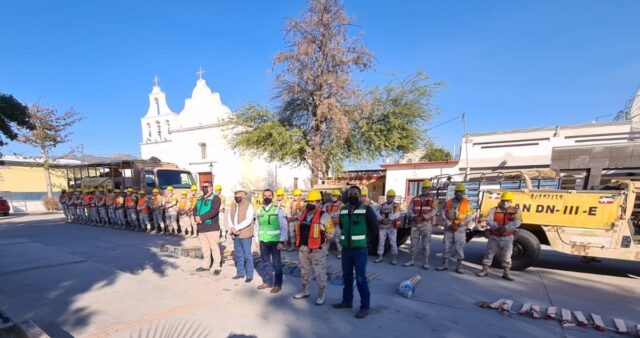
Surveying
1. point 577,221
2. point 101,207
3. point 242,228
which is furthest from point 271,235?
point 101,207

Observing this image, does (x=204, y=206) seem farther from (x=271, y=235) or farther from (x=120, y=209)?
(x=120, y=209)

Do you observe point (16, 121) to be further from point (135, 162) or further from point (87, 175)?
point (87, 175)

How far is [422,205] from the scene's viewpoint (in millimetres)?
7051

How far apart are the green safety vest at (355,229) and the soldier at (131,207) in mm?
10904

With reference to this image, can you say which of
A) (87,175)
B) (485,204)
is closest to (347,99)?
(485,204)

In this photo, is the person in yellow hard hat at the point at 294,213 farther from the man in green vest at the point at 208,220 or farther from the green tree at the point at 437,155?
the green tree at the point at 437,155

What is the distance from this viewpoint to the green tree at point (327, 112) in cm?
1399

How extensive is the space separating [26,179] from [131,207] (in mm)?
21913

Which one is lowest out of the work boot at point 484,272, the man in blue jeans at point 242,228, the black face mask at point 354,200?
the work boot at point 484,272

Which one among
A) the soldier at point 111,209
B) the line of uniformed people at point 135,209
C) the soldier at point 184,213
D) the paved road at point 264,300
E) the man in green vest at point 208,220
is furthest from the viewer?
→ the soldier at point 111,209

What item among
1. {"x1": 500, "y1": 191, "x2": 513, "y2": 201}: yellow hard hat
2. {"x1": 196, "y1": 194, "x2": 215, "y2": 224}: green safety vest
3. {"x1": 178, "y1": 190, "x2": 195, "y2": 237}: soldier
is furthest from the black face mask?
{"x1": 178, "y1": 190, "x2": 195, "y2": 237}: soldier

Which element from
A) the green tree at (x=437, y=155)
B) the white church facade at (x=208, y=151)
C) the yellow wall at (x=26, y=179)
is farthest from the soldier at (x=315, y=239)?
the yellow wall at (x=26, y=179)

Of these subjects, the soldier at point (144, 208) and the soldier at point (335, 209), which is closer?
the soldier at point (335, 209)

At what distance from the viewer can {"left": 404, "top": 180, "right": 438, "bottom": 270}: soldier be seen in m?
6.95
